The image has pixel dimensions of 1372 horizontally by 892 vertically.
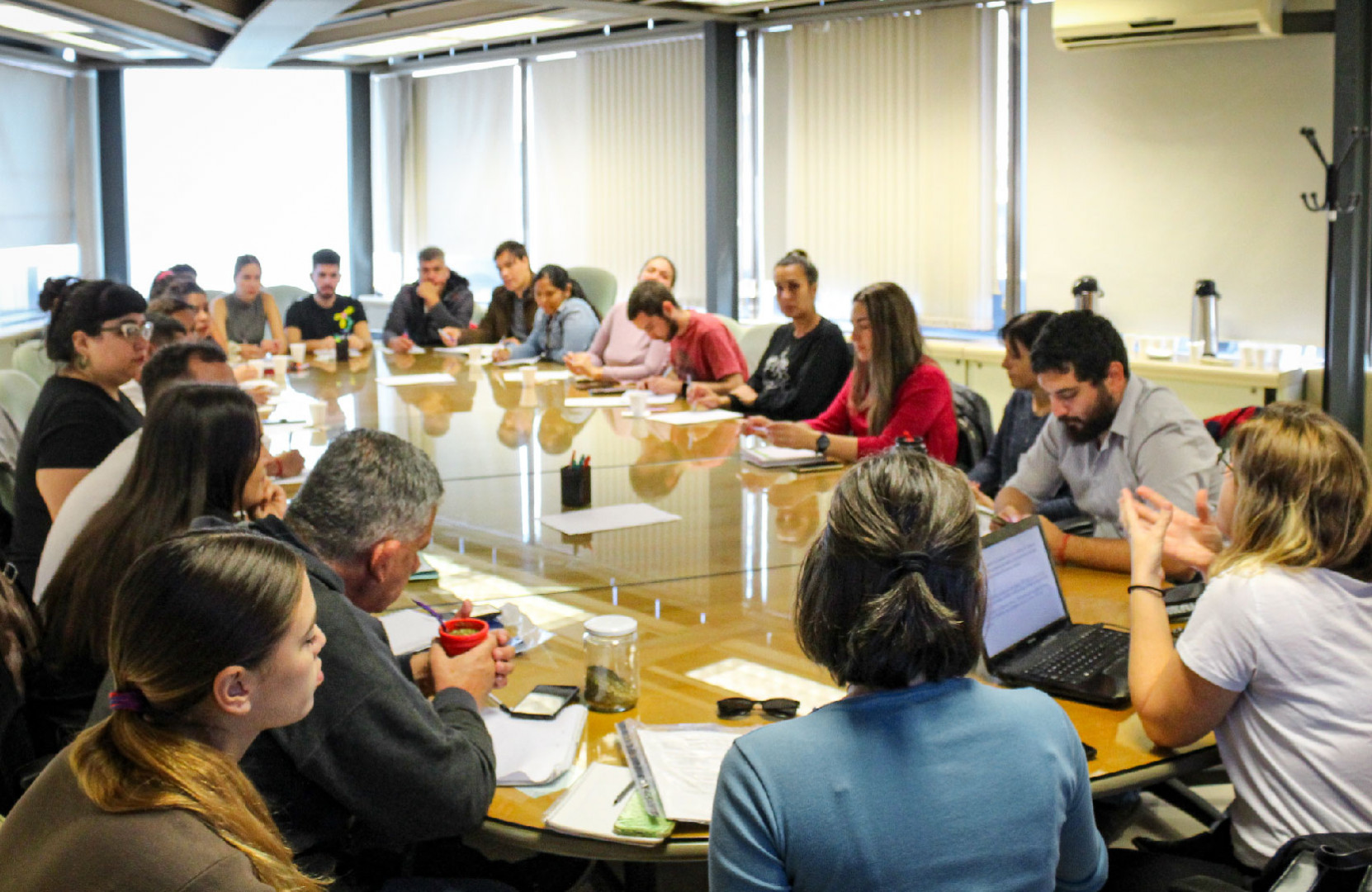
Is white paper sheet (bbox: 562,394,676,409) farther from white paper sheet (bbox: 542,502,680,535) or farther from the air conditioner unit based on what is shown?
the air conditioner unit

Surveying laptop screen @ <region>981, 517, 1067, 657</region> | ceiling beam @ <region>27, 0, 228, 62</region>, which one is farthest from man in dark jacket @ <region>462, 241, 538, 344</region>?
laptop screen @ <region>981, 517, 1067, 657</region>

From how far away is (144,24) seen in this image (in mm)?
7723

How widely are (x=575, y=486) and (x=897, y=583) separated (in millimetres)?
2373

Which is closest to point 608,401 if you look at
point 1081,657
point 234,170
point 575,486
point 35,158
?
point 575,486

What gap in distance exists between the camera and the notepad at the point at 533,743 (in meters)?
1.84

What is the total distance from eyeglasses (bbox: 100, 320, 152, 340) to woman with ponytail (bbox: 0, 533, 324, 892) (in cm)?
239

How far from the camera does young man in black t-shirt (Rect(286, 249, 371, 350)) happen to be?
7.85m

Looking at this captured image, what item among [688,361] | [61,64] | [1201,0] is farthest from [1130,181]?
[61,64]

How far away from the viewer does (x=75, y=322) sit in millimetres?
3428

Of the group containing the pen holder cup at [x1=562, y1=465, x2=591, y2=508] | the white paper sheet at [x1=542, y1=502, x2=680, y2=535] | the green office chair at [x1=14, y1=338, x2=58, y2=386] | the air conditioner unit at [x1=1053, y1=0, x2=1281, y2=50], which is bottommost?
the white paper sheet at [x1=542, y1=502, x2=680, y2=535]

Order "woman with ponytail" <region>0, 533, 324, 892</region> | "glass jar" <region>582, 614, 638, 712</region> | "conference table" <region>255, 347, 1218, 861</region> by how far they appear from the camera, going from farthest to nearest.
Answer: "glass jar" <region>582, 614, 638, 712</region>
"conference table" <region>255, 347, 1218, 861</region>
"woman with ponytail" <region>0, 533, 324, 892</region>

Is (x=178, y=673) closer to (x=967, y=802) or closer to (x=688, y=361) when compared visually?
(x=967, y=802)

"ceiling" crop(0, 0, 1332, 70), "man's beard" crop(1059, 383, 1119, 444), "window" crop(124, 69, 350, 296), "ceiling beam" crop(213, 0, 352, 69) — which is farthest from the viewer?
"window" crop(124, 69, 350, 296)

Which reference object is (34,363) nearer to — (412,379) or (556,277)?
(412,379)
